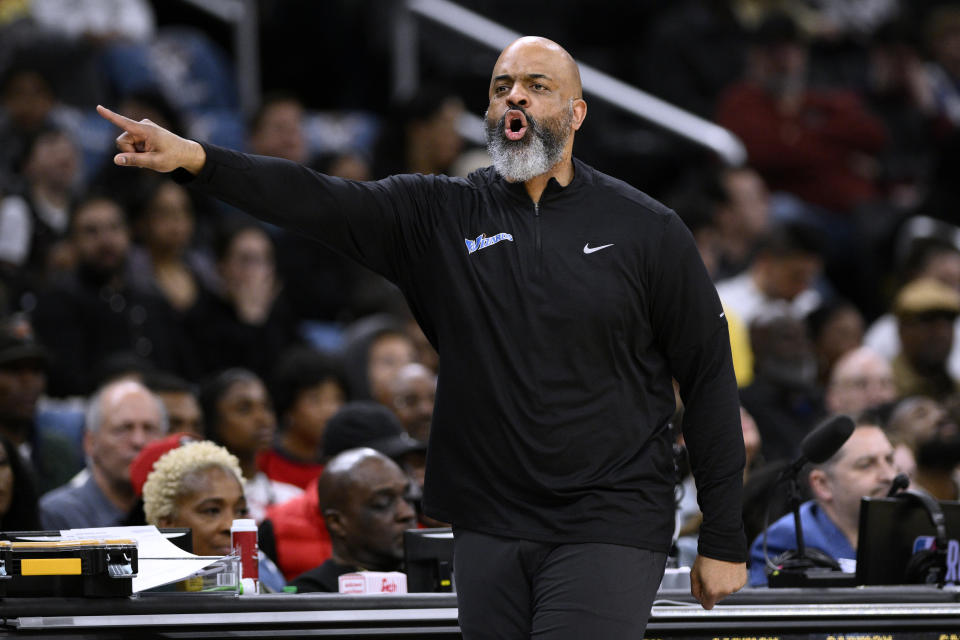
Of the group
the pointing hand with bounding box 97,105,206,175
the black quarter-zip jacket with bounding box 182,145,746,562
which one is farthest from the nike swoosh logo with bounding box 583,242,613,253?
the pointing hand with bounding box 97,105,206,175

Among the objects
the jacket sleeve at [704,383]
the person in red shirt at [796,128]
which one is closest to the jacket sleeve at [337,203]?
the jacket sleeve at [704,383]

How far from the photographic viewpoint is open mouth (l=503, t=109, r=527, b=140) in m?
3.58

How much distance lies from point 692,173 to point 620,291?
302 inches

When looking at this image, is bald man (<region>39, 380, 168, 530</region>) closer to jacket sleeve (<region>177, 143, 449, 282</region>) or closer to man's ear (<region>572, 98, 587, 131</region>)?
jacket sleeve (<region>177, 143, 449, 282</region>)

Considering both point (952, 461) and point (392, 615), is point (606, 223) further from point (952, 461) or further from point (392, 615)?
point (952, 461)

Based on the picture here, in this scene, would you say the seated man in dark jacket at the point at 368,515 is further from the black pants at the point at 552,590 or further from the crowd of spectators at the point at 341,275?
the black pants at the point at 552,590

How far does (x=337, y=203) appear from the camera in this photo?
140 inches

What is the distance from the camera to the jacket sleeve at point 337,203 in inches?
136

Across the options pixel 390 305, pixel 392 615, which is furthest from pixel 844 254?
pixel 392 615

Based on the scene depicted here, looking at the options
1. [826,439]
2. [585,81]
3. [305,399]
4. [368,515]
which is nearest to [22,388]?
A: [305,399]

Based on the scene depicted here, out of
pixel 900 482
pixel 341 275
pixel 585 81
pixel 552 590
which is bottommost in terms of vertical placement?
pixel 552 590

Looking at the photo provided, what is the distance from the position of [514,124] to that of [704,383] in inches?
27.9

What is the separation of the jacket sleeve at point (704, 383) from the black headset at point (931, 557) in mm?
1423

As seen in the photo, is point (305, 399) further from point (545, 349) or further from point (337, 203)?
point (545, 349)
